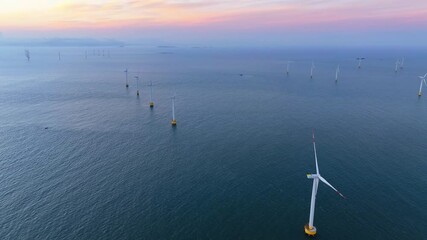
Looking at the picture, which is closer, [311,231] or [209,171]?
[311,231]

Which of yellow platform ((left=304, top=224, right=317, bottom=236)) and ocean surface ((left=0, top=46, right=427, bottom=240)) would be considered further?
ocean surface ((left=0, top=46, right=427, bottom=240))

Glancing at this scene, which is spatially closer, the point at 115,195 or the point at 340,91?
the point at 115,195

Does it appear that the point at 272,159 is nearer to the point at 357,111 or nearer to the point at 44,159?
the point at 44,159

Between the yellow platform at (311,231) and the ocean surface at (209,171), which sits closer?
the yellow platform at (311,231)

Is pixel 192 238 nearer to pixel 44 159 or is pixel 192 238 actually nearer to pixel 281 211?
pixel 281 211

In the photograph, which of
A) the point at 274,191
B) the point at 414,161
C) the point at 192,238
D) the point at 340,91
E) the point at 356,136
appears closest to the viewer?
the point at 192,238

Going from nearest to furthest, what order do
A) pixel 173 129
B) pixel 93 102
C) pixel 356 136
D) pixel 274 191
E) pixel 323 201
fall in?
pixel 323 201 < pixel 274 191 < pixel 356 136 < pixel 173 129 < pixel 93 102

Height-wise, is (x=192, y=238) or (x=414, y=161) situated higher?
(x=414, y=161)

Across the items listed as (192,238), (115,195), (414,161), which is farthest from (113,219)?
(414,161)

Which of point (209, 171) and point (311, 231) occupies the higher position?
point (209, 171)
